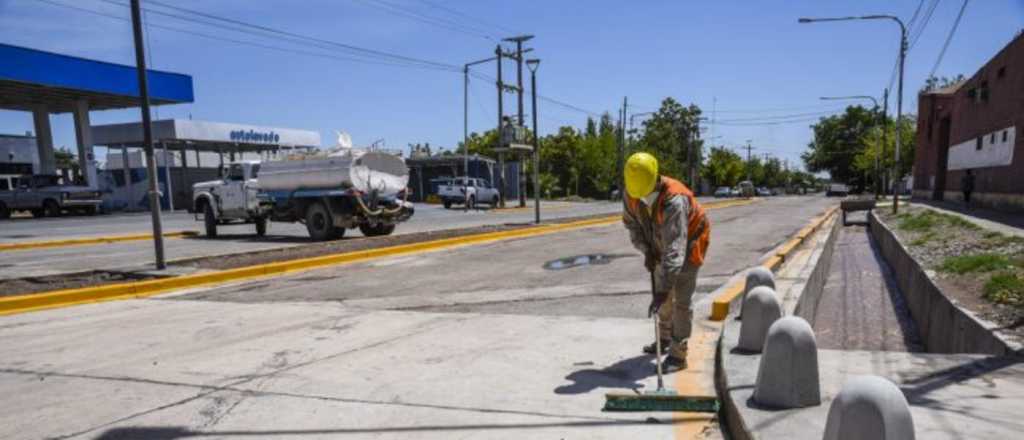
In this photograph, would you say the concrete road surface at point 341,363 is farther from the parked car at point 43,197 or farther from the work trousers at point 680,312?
the parked car at point 43,197

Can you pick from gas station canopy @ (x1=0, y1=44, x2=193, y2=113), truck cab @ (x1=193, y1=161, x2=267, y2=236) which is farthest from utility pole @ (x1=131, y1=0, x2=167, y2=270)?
gas station canopy @ (x1=0, y1=44, x2=193, y2=113)

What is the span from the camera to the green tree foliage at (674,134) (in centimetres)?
7656

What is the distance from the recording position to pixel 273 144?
39.6m

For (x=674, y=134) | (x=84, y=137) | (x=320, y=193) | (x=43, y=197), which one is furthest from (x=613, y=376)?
(x=674, y=134)

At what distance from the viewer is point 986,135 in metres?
25.4

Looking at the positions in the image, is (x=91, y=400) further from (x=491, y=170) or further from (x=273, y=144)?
(x=491, y=170)

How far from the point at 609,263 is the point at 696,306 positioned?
418 centimetres

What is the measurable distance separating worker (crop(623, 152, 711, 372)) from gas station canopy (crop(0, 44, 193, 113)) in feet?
95.8

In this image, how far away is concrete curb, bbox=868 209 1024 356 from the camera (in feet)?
17.4

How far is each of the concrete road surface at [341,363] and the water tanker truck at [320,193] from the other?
6.21m

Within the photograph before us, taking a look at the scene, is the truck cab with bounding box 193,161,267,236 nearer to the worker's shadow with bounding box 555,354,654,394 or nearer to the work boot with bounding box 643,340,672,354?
the work boot with bounding box 643,340,672,354

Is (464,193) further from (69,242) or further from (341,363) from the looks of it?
(341,363)

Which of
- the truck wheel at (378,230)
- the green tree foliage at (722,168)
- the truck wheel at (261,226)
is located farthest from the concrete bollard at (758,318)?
the green tree foliage at (722,168)

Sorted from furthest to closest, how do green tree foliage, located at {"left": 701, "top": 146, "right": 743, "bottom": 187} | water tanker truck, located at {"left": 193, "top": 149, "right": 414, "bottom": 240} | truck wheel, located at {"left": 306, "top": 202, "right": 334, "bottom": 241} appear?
green tree foliage, located at {"left": 701, "top": 146, "right": 743, "bottom": 187} < truck wheel, located at {"left": 306, "top": 202, "right": 334, "bottom": 241} < water tanker truck, located at {"left": 193, "top": 149, "right": 414, "bottom": 240}
